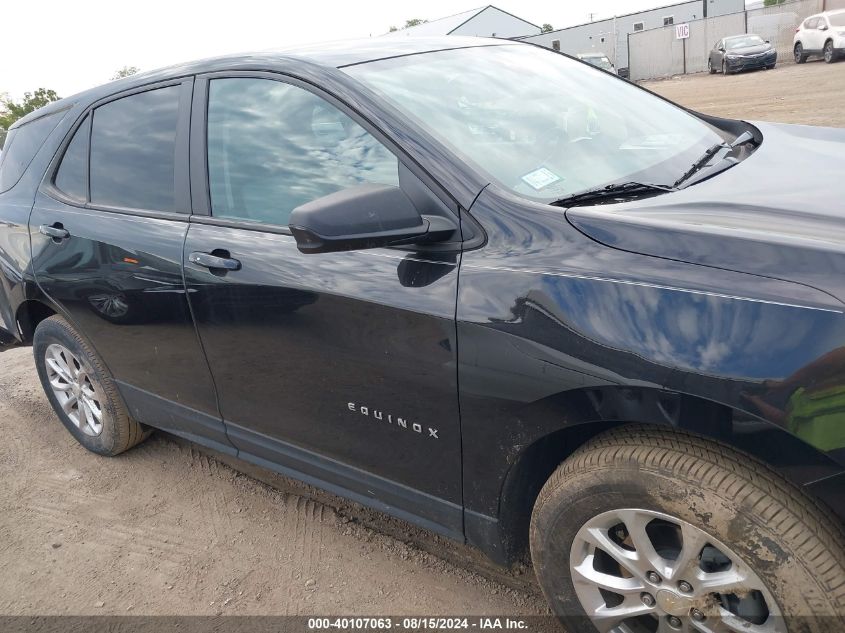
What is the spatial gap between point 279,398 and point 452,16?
51.2 meters

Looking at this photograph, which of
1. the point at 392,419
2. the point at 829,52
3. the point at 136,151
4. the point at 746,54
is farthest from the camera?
the point at 746,54

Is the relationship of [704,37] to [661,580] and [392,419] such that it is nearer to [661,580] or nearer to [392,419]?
[392,419]

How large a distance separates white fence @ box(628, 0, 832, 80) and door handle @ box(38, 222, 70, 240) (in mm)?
31213

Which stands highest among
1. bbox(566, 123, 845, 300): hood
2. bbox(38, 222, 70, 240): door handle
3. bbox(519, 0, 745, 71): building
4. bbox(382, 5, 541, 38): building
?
bbox(382, 5, 541, 38): building

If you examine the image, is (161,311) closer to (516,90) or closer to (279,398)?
(279,398)

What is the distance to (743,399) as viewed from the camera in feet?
4.89

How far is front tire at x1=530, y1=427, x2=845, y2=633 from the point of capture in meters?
1.54

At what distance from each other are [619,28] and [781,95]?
31.7 meters

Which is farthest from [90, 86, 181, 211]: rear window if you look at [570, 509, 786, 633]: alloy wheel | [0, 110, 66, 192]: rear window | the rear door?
[570, 509, 786, 633]: alloy wheel

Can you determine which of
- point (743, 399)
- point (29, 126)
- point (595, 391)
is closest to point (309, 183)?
point (595, 391)

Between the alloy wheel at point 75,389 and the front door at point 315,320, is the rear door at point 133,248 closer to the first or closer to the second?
the front door at point 315,320

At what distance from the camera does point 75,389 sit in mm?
3641

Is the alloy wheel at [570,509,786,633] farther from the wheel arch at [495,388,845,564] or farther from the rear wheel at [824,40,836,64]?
the rear wheel at [824,40,836,64]

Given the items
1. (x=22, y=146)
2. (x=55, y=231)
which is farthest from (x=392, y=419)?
(x=22, y=146)
